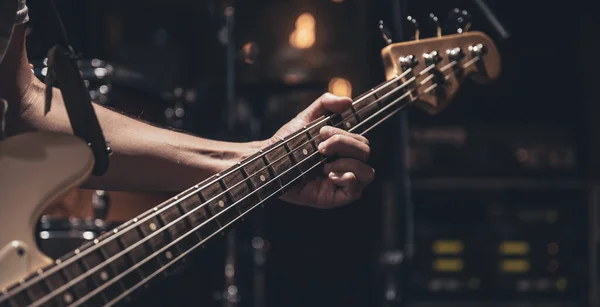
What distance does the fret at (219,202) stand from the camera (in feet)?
3.25

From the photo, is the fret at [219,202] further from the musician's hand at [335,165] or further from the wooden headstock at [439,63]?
the wooden headstock at [439,63]

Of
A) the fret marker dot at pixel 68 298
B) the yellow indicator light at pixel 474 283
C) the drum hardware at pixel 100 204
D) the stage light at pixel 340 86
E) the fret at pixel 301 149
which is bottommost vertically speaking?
the yellow indicator light at pixel 474 283

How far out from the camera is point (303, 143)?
1.13 metres

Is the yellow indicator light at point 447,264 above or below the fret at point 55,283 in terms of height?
below

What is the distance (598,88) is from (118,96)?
1.65 metres

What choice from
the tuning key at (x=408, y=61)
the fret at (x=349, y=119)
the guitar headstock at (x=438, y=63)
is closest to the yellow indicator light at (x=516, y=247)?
the guitar headstock at (x=438, y=63)

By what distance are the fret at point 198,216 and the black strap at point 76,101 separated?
12 cm

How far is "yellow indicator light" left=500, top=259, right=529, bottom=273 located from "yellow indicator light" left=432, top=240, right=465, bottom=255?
5.7 inches

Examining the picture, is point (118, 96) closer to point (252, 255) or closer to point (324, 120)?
point (324, 120)

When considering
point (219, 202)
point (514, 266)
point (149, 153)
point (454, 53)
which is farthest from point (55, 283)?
point (514, 266)

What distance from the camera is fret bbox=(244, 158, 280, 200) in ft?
3.47

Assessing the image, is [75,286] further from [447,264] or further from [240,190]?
[447,264]

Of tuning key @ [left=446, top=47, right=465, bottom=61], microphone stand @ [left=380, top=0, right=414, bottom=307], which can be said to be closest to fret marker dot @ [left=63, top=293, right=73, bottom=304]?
tuning key @ [left=446, top=47, right=465, bottom=61]

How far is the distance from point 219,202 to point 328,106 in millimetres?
276
